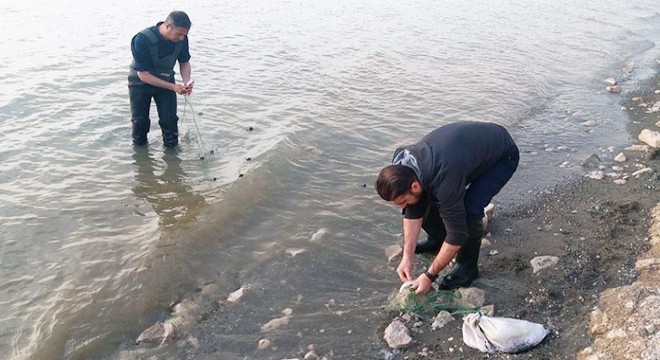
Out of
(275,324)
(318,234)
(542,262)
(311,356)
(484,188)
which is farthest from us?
(318,234)

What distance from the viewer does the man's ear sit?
3.49 meters

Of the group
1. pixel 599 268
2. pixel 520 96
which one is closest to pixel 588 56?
pixel 520 96

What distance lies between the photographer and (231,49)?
13.5 m

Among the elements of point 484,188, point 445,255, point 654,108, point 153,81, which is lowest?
point 654,108

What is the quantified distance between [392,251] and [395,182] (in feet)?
7.00

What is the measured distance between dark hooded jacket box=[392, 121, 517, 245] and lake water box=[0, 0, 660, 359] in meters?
1.18

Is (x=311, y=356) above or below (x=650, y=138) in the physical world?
below

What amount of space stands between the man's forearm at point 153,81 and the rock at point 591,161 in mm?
5830

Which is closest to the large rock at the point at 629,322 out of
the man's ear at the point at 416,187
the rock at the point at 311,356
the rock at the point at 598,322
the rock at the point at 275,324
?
the rock at the point at 598,322

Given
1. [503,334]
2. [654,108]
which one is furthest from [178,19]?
[654,108]

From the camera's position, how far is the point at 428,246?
5.16 metres

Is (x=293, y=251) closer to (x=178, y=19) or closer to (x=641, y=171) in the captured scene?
(x=178, y=19)

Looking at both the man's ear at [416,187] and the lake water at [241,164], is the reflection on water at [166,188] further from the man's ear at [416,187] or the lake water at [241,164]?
the man's ear at [416,187]

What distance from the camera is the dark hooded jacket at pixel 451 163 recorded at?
3.55 metres
